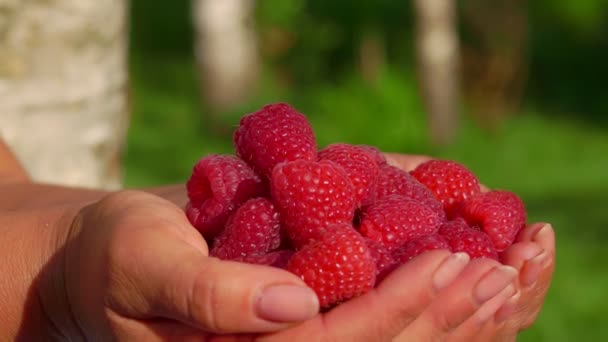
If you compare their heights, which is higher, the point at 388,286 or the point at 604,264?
the point at 388,286

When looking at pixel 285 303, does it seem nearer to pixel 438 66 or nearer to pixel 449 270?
pixel 449 270

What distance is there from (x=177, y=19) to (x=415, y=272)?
1100 cm

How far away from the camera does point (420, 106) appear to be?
26.3 ft

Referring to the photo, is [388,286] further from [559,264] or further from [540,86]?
[540,86]

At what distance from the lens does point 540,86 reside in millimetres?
9867

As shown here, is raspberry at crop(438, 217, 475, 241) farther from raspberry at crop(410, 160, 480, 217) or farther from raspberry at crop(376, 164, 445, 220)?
raspberry at crop(410, 160, 480, 217)

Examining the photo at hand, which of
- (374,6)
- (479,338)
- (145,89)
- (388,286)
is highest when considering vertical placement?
(388,286)

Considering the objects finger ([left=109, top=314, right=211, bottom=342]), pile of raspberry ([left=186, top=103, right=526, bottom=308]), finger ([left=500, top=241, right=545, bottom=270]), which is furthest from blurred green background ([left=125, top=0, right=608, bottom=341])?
finger ([left=109, top=314, right=211, bottom=342])

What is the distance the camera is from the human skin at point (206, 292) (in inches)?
57.1

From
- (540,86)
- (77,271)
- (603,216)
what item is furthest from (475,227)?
(540,86)

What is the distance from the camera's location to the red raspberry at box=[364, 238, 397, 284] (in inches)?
67.2

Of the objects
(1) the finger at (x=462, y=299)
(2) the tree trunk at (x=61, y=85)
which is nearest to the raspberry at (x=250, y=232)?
(1) the finger at (x=462, y=299)

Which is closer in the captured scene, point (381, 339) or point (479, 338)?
point (381, 339)

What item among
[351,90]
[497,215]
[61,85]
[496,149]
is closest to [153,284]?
[497,215]
